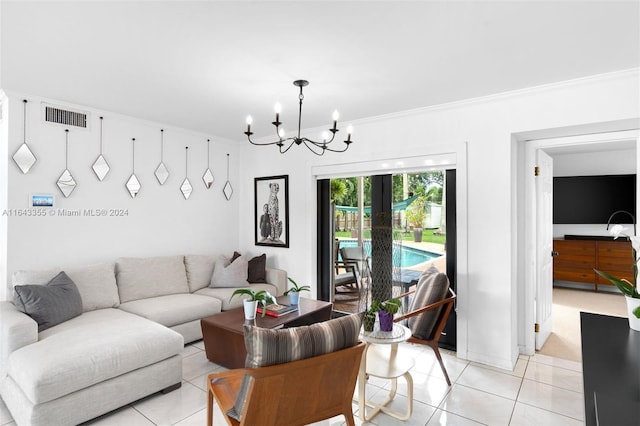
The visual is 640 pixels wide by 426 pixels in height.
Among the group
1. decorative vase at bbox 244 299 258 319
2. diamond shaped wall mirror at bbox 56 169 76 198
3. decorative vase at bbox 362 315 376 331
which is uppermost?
diamond shaped wall mirror at bbox 56 169 76 198

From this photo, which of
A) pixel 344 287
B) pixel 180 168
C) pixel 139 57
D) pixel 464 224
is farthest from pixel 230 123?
pixel 464 224

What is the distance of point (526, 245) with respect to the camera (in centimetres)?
348

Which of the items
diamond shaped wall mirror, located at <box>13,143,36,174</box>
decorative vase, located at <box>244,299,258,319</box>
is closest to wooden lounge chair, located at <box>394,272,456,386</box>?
decorative vase, located at <box>244,299,258,319</box>

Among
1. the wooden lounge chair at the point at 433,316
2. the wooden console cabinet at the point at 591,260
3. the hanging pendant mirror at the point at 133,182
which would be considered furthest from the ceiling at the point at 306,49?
the wooden console cabinet at the point at 591,260

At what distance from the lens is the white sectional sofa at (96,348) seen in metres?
2.17

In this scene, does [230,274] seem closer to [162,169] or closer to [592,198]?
[162,169]

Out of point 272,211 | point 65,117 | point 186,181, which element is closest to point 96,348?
point 65,117

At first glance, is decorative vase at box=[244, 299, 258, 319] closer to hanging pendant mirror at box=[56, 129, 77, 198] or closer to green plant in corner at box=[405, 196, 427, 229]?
green plant in corner at box=[405, 196, 427, 229]

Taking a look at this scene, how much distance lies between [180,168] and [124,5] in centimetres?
288

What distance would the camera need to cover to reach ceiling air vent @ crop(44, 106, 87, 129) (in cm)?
340

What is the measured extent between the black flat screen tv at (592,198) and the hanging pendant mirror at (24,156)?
7.54 meters

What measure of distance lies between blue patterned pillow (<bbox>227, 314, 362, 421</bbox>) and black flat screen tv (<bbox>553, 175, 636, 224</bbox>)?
6064 mm

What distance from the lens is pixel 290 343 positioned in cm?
157

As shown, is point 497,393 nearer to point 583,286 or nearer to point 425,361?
point 425,361
